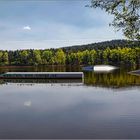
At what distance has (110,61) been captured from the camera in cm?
17812

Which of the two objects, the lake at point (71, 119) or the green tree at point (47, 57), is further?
the green tree at point (47, 57)

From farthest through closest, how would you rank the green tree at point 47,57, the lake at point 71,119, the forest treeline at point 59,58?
the green tree at point 47,57 → the forest treeline at point 59,58 → the lake at point 71,119

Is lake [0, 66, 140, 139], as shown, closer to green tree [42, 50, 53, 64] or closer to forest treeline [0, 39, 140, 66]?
forest treeline [0, 39, 140, 66]

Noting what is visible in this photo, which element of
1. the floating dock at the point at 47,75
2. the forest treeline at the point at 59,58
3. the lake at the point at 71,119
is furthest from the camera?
the forest treeline at the point at 59,58

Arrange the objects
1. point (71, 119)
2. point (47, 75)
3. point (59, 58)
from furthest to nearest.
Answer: point (59, 58)
point (47, 75)
point (71, 119)

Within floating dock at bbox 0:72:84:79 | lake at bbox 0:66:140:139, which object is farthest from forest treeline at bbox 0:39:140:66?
lake at bbox 0:66:140:139

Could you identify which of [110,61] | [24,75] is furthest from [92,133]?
[110,61]

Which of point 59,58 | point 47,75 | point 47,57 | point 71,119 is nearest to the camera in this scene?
point 71,119

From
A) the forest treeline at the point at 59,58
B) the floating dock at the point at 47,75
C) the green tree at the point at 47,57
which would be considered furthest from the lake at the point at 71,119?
the green tree at the point at 47,57

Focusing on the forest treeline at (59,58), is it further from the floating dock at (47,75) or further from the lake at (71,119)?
the lake at (71,119)

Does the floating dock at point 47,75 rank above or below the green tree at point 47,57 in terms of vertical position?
below

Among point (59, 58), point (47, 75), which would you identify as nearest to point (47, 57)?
point (59, 58)

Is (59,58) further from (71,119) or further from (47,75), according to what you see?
(71,119)

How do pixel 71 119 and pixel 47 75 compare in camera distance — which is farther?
pixel 47 75
